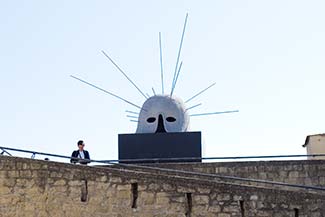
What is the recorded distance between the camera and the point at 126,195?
1573 centimetres

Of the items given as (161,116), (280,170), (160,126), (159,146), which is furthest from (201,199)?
(161,116)

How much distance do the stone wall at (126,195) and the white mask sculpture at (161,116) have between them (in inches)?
258

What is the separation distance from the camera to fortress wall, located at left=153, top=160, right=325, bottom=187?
18.4m

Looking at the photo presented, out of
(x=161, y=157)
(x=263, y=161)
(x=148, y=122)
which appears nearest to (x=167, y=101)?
(x=148, y=122)

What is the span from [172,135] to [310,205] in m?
6.43

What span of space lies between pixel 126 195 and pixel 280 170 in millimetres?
4260

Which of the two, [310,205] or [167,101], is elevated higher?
[167,101]

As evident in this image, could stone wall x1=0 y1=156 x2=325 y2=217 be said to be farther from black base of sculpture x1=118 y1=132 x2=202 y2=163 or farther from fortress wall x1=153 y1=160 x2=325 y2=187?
black base of sculpture x1=118 y1=132 x2=202 y2=163

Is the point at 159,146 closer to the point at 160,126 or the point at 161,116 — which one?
the point at 160,126

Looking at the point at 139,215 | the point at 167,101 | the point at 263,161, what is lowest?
the point at 139,215

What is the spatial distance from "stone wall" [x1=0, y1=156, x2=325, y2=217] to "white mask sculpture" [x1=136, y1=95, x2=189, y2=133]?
21.5 ft

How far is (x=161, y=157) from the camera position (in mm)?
20938

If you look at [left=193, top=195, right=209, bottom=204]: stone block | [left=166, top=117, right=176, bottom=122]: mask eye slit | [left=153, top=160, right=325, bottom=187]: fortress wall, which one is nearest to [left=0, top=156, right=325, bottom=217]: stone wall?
[left=193, top=195, right=209, bottom=204]: stone block

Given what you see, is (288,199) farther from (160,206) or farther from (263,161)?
(263,161)
